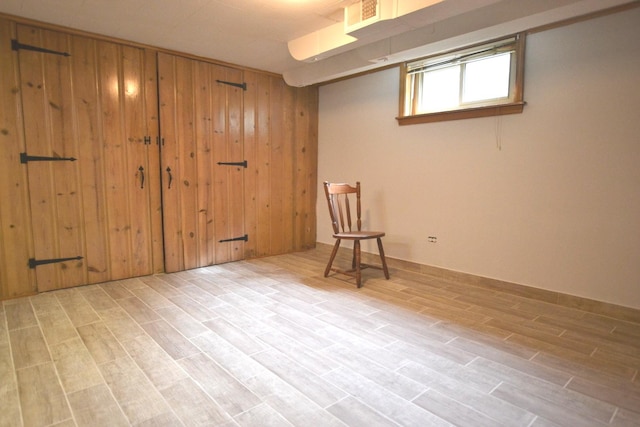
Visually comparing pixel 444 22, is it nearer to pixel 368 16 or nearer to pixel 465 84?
pixel 368 16

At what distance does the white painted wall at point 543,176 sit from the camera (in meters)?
2.51

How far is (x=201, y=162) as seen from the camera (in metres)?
3.79

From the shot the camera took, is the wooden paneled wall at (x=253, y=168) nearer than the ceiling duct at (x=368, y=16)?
Answer: No

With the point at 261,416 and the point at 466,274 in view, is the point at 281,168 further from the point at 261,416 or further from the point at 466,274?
the point at 261,416

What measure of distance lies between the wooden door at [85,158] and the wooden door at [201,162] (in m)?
0.19

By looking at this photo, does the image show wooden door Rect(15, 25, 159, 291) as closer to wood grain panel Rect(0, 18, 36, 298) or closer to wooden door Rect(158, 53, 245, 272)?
wood grain panel Rect(0, 18, 36, 298)

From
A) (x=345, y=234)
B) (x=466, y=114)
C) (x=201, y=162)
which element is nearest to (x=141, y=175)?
(x=201, y=162)

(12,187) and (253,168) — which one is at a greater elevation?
(253,168)

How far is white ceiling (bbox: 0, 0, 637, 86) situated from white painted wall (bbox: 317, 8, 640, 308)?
1.30 ft

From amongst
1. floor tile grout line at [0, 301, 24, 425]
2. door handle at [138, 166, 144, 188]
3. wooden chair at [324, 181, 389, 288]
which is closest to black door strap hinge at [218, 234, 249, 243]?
door handle at [138, 166, 144, 188]

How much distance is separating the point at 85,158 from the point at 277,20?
2.02 meters

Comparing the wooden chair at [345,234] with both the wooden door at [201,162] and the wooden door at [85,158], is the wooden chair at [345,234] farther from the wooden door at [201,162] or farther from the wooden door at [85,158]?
the wooden door at [85,158]

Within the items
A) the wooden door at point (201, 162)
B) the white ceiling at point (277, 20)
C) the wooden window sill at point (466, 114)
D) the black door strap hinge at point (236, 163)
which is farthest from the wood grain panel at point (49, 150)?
the wooden window sill at point (466, 114)

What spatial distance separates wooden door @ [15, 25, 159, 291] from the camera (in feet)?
9.57
